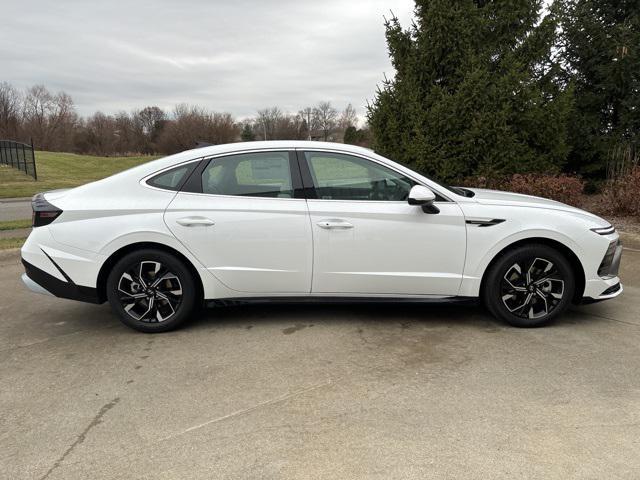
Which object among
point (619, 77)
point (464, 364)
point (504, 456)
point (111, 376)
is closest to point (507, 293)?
point (464, 364)

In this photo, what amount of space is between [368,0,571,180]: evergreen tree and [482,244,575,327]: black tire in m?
5.44

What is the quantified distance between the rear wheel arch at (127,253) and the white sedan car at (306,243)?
0.01 meters

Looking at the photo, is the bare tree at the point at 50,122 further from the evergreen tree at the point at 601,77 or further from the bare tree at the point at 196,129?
the evergreen tree at the point at 601,77

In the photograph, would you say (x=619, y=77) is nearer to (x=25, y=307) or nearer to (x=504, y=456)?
(x=504, y=456)

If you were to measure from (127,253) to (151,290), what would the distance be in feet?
1.21

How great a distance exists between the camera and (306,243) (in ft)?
13.3

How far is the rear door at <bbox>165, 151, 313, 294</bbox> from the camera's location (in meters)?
4.05

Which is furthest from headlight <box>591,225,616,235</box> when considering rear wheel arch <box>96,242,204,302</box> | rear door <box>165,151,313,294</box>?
rear wheel arch <box>96,242,204,302</box>

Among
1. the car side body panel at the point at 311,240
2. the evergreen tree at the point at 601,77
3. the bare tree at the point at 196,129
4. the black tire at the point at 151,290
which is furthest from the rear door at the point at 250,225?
the bare tree at the point at 196,129

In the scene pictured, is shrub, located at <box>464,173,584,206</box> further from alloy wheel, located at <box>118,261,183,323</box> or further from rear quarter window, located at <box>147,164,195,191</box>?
alloy wheel, located at <box>118,261,183,323</box>

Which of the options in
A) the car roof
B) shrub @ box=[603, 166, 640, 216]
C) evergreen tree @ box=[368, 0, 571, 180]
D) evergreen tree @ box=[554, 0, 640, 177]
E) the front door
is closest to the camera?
the front door

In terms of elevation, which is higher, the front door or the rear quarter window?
the rear quarter window

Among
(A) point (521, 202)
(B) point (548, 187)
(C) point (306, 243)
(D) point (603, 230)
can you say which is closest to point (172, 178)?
(C) point (306, 243)

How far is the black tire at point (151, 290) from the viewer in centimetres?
409
